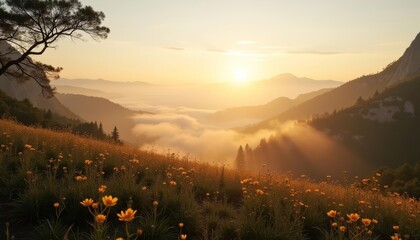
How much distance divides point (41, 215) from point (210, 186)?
12.6 feet

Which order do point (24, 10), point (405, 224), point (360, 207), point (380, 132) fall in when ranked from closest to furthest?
point (405, 224)
point (360, 207)
point (24, 10)
point (380, 132)

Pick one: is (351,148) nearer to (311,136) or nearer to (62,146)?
(311,136)

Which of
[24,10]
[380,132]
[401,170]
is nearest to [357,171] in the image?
[380,132]

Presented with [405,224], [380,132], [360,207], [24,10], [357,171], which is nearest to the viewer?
[405,224]

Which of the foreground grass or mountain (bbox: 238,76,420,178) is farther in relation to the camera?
mountain (bbox: 238,76,420,178)

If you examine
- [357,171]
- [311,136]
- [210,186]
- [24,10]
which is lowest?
[357,171]

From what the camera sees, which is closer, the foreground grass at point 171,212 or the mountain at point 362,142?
the foreground grass at point 171,212

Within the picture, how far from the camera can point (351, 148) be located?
590 feet

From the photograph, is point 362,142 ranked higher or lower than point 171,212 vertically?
lower

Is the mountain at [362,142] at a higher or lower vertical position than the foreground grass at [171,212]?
lower

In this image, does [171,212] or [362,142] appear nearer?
[171,212]

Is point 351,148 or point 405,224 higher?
point 405,224

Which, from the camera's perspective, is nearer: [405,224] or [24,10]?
[405,224]

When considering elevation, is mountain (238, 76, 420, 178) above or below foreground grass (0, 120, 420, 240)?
below
